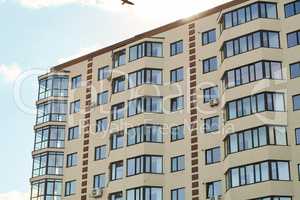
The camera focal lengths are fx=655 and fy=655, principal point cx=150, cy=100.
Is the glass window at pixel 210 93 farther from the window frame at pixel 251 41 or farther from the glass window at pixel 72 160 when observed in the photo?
the glass window at pixel 72 160

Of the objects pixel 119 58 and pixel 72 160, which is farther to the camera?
pixel 119 58

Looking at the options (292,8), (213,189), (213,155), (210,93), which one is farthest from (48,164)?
(292,8)

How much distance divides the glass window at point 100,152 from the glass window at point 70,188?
3436mm

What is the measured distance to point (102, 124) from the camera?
206ft

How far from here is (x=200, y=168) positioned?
54.9 m

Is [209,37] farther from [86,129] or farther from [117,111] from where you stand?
[86,129]

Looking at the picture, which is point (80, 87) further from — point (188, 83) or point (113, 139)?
point (188, 83)

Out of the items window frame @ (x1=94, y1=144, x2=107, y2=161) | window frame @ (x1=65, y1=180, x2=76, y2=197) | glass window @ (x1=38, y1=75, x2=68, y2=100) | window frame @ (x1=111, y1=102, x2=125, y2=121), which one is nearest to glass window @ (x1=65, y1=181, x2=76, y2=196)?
window frame @ (x1=65, y1=180, x2=76, y2=197)

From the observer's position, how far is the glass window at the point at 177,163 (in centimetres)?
5622

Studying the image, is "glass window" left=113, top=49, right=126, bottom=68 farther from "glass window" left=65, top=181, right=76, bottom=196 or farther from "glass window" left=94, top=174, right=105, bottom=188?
"glass window" left=65, top=181, right=76, bottom=196

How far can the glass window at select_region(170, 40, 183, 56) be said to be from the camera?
200 ft

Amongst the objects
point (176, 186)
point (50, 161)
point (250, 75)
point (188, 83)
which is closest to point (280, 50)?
point (250, 75)

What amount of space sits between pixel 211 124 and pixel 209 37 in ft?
28.0

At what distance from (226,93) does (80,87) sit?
1793 cm
